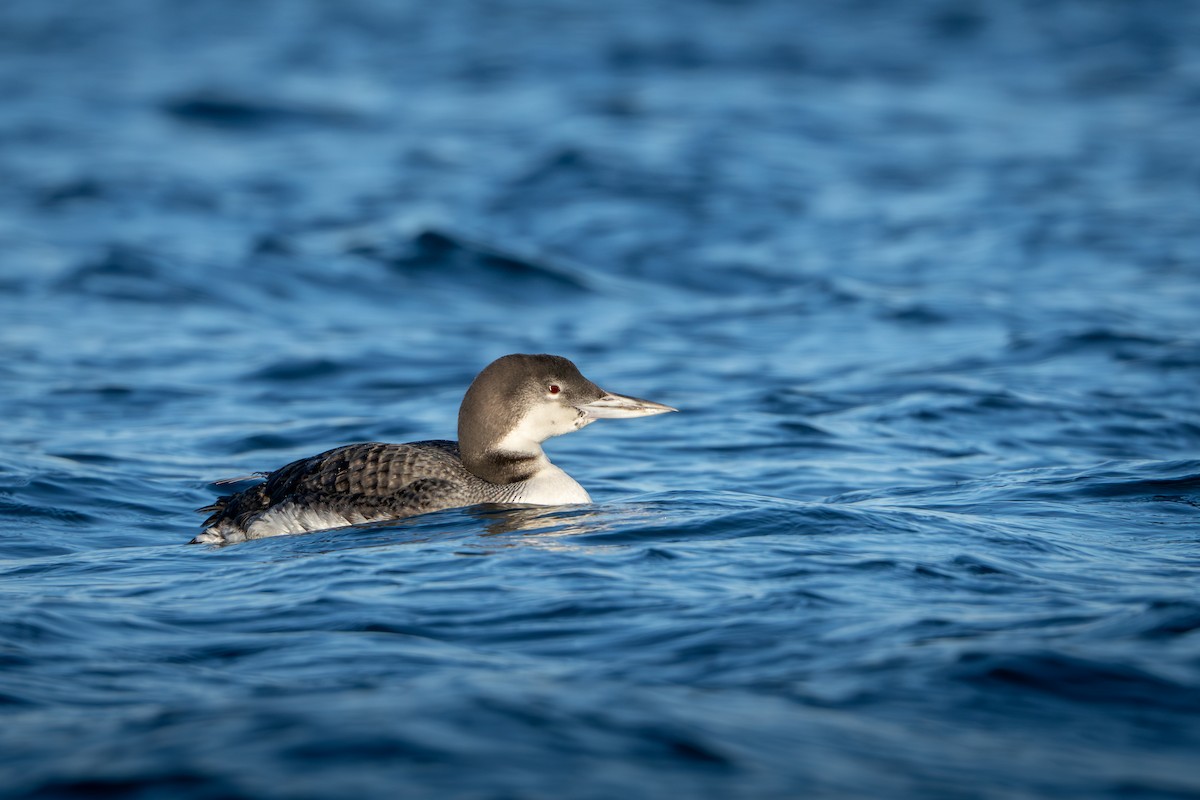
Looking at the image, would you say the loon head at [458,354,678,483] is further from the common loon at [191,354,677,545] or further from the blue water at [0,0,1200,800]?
the blue water at [0,0,1200,800]

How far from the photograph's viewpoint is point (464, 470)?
7188 millimetres

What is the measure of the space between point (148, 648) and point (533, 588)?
4.52 ft

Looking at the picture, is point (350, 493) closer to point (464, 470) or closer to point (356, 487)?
point (356, 487)

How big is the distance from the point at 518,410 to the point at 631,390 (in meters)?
3.85

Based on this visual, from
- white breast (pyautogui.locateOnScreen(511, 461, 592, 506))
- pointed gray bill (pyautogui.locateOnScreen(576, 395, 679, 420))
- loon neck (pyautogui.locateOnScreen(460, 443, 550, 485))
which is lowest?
white breast (pyautogui.locateOnScreen(511, 461, 592, 506))

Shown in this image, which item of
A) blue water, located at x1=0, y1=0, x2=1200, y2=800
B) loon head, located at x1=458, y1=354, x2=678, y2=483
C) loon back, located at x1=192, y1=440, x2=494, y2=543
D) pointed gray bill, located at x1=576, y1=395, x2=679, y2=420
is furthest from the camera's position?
pointed gray bill, located at x1=576, y1=395, x2=679, y2=420

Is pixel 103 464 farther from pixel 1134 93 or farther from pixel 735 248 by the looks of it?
pixel 1134 93

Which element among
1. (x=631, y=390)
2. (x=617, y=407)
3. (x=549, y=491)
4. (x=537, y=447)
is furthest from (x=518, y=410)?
(x=631, y=390)

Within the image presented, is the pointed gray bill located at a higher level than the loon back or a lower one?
higher

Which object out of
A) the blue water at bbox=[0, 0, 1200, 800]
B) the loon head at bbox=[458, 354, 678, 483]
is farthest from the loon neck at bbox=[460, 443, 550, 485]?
the blue water at bbox=[0, 0, 1200, 800]

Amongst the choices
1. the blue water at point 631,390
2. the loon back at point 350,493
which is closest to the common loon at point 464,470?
the loon back at point 350,493

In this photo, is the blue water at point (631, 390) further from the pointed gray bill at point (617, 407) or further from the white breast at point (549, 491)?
the pointed gray bill at point (617, 407)

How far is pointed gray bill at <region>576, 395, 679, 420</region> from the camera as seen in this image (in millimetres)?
7174

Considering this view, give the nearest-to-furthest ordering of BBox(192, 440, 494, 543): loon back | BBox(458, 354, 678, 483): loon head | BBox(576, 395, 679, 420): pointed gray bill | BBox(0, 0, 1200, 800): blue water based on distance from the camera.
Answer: BBox(0, 0, 1200, 800): blue water < BBox(192, 440, 494, 543): loon back < BBox(458, 354, 678, 483): loon head < BBox(576, 395, 679, 420): pointed gray bill
